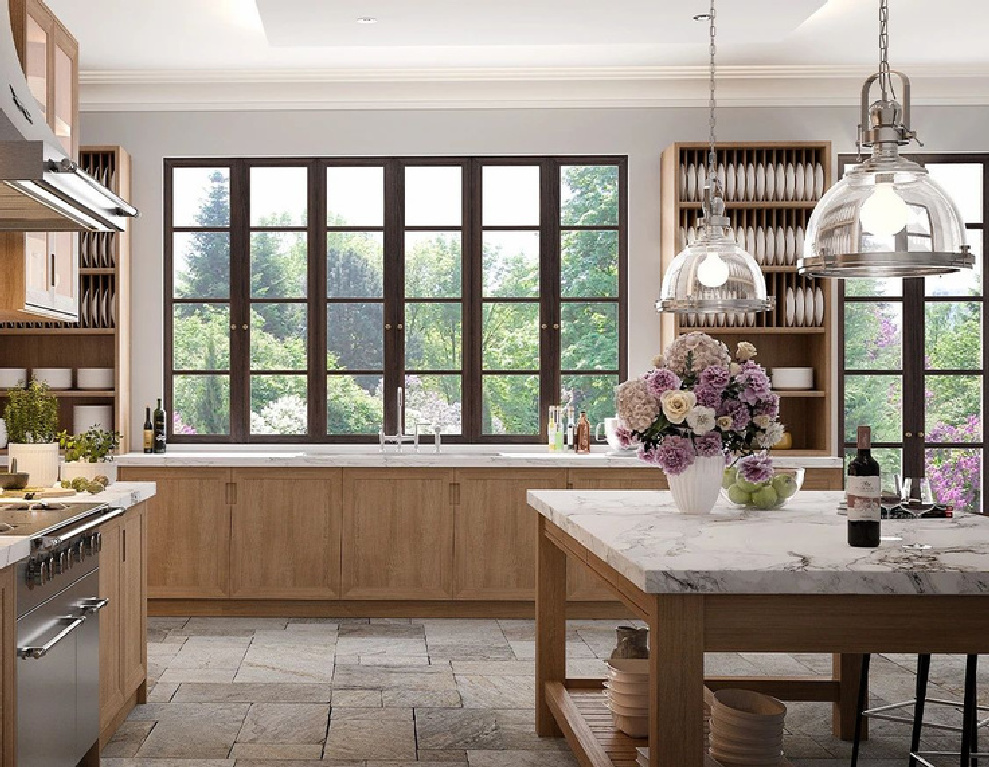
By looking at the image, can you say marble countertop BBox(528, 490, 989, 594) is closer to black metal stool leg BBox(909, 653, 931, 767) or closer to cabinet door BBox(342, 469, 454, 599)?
black metal stool leg BBox(909, 653, 931, 767)

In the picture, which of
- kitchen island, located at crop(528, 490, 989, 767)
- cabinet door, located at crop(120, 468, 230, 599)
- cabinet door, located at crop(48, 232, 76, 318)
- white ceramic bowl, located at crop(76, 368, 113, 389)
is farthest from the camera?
white ceramic bowl, located at crop(76, 368, 113, 389)

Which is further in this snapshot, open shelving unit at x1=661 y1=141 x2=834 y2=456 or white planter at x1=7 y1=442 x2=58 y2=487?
open shelving unit at x1=661 y1=141 x2=834 y2=456

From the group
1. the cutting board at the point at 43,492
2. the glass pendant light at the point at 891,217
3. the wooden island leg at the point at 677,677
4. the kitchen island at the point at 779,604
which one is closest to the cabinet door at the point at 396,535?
the cutting board at the point at 43,492

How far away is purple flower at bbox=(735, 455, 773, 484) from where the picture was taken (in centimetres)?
331

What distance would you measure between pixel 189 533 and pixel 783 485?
141 inches

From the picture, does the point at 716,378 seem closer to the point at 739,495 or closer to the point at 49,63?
the point at 739,495

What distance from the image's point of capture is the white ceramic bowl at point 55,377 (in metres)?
6.14

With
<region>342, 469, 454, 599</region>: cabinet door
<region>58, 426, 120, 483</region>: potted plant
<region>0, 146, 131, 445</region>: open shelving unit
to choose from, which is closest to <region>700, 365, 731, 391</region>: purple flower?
<region>58, 426, 120, 483</region>: potted plant

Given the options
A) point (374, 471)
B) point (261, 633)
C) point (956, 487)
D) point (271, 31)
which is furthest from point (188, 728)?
point (956, 487)

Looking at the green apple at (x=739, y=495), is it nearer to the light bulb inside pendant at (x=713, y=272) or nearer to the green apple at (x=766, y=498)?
the green apple at (x=766, y=498)

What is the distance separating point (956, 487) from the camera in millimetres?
6367

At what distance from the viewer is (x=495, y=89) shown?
6273 mm

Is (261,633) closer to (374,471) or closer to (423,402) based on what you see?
(374,471)

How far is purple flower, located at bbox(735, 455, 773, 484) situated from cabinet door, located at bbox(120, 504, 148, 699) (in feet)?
7.21
